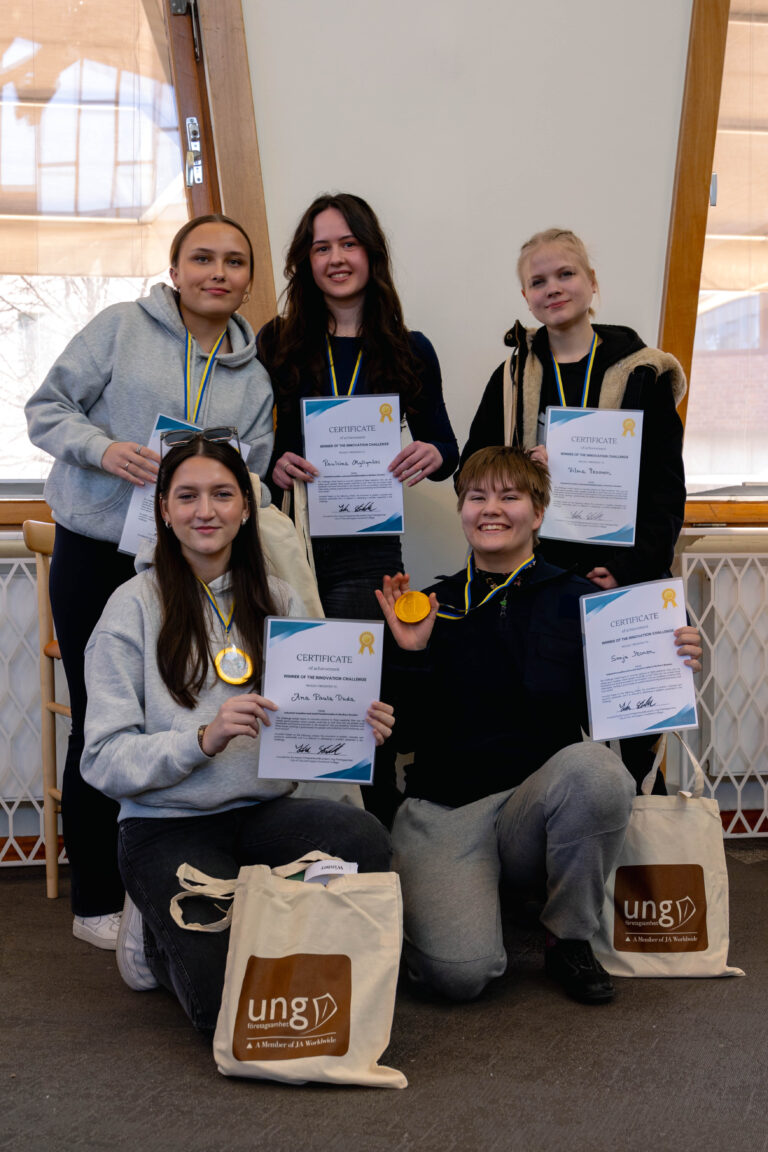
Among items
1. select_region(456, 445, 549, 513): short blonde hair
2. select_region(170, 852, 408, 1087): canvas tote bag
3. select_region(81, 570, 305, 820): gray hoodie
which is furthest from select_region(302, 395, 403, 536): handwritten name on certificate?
select_region(170, 852, 408, 1087): canvas tote bag

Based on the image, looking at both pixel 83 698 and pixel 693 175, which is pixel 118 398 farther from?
pixel 693 175

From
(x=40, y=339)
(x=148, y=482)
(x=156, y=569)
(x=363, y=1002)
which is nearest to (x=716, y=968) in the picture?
(x=363, y=1002)

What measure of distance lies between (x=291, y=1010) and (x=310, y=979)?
0.06 meters

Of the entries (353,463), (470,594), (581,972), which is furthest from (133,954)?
(353,463)

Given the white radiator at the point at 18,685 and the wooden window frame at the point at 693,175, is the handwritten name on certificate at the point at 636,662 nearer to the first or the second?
the wooden window frame at the point at 693,175

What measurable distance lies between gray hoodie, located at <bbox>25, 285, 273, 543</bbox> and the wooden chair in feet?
1.76

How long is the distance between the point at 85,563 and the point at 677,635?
136 centimetres

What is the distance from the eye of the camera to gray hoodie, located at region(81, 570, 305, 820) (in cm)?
200

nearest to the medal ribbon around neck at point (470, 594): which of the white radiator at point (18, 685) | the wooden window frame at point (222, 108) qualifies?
the wooden window frame at point (222, 108)

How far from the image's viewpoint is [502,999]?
2182mm

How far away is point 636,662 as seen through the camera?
7.34 feet

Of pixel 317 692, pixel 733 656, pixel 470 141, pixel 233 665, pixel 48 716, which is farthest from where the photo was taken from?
pixel 733 656

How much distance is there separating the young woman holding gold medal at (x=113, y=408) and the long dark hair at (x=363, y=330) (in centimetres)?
12
